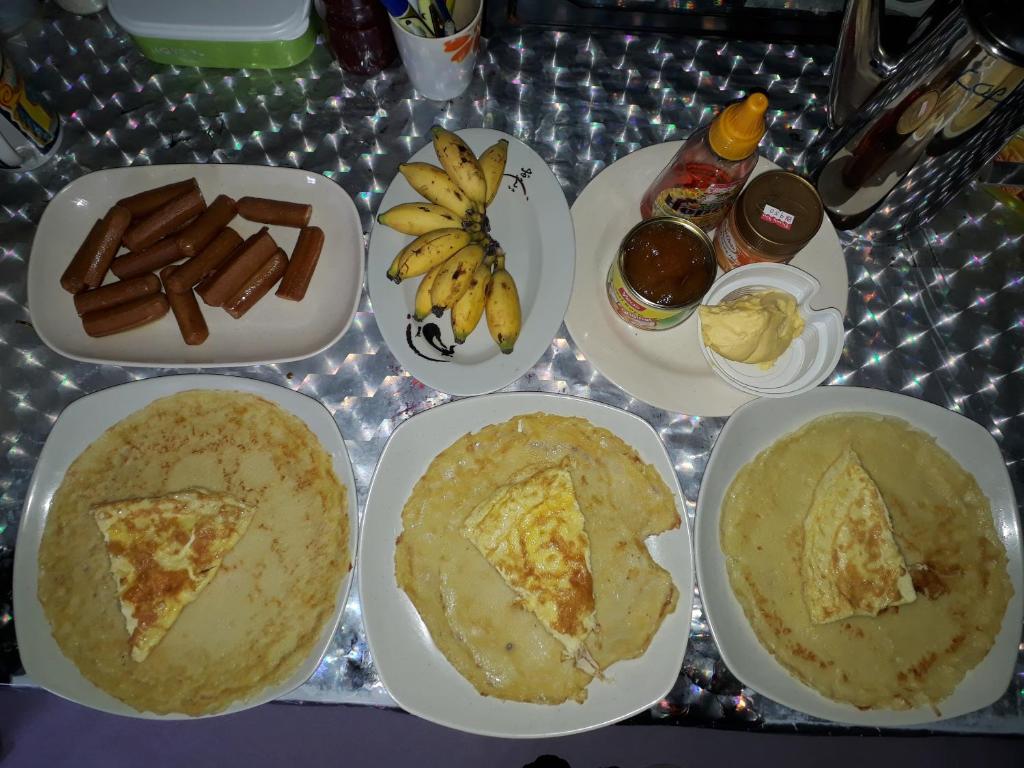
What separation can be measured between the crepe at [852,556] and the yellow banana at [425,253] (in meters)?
1.15

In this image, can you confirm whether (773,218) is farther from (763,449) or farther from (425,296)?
(425,296)

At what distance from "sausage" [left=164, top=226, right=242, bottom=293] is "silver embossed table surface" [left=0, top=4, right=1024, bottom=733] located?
0.88ft

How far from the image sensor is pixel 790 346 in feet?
4.83

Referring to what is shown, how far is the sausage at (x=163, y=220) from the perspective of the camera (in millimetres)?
1527

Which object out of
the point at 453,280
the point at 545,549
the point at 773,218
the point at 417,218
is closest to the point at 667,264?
the point at 773,218

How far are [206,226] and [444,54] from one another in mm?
798

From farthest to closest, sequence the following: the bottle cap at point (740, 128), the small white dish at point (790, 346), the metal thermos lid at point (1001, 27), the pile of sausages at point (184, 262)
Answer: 1. the pile of sausages at point (184, 262)
2. the small white dish at point (790, 346)
3. the bottle cap at point (740, 128)
4. the metal thermos lid at point (1001, 27)

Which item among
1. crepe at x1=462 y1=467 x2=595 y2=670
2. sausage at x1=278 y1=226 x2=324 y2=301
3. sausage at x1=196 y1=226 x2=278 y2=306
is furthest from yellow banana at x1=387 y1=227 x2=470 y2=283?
crepe at x1=462 y1=467 x2=595 y2=670

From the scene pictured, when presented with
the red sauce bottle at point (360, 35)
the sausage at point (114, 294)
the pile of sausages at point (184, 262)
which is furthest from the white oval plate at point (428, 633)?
the red sauce bottle at point (360, 35)

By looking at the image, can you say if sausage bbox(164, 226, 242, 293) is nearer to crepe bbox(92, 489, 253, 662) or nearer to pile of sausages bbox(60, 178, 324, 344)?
pile of sausages bbox(60, 178, 324, 344)

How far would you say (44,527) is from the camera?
1.41 meters

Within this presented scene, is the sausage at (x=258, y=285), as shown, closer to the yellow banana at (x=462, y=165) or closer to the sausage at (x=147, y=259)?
the sausage at (x=147, y=259)

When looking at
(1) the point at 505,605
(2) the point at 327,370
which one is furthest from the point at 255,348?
(1) the point at 505,605

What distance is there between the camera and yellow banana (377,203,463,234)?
1.42 m
